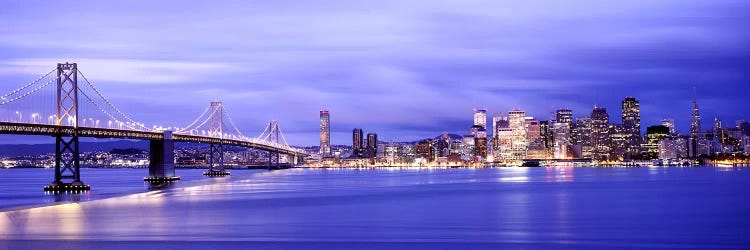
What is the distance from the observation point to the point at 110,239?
104 feet

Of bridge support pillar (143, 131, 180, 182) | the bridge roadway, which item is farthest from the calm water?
bridge support pillar (143, 131, 180, 182)

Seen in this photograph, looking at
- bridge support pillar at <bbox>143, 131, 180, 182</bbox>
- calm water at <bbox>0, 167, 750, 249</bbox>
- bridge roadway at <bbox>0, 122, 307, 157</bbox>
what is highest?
bridge roadway at <bbox>0, 122, 307, 157</bbox>

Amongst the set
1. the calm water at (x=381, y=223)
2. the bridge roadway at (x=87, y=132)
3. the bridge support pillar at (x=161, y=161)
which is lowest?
the calm water at (x=381, y=223)

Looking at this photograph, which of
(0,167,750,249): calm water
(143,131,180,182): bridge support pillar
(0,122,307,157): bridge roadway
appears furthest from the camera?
(143,131,180,182): bridge support pillar

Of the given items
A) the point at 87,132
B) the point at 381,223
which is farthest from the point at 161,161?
the point at 381,223

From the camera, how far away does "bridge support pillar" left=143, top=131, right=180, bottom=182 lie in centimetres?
9381

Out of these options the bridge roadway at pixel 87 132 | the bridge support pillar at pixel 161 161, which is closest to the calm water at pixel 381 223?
the bridge roadway at pixel 87 132

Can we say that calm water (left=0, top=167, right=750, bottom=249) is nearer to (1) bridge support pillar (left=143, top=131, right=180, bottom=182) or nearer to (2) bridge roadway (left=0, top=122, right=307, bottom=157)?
(2) bridge roadway (left=0, top=122, right=307, bottom=157)

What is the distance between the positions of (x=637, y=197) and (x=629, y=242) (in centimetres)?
3202

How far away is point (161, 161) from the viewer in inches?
3760

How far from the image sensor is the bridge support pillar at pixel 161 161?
93812 millimetres

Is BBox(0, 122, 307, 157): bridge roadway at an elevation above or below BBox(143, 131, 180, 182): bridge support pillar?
above

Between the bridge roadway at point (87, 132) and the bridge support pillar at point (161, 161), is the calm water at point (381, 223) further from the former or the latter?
the bridge support pillar at point (161, 161)

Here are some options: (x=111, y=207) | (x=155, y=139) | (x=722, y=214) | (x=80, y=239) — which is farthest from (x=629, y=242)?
(x=155, y=139)
